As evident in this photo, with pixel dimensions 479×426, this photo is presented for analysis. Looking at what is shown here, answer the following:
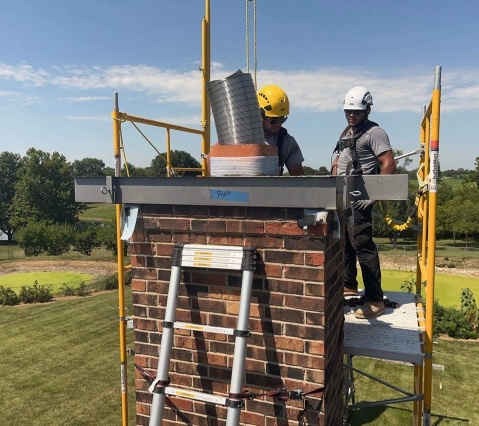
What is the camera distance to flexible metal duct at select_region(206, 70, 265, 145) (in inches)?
131

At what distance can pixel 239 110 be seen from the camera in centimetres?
335

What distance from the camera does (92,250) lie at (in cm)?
5069

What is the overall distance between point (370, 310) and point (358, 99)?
7.42 ft

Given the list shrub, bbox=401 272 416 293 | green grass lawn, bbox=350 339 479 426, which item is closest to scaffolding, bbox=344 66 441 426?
green grass lawn, bbox=350 339 479 426

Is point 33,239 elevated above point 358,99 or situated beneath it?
situated beneath

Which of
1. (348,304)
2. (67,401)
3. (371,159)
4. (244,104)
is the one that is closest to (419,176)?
(371,159)

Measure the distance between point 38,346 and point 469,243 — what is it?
1905 inches

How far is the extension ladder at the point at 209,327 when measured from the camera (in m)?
2.55

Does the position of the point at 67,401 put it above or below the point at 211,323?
below

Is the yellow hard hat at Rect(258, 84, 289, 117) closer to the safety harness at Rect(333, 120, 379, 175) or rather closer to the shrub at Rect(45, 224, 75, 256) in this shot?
the safety harness at Rect(333, 120, 379, 175)

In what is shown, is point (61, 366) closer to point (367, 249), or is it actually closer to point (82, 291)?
point (82, 291)

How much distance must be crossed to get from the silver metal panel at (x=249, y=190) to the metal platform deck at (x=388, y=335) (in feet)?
5.49

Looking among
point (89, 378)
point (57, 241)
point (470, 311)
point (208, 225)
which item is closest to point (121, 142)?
point (208, 225)

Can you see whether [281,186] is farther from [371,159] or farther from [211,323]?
[371,159]
